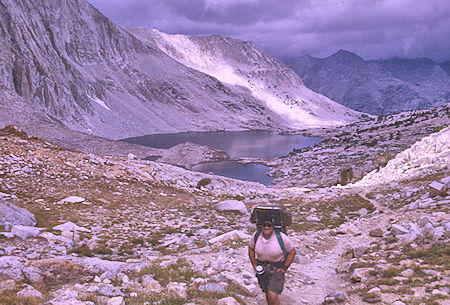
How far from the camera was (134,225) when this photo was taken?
16766 mm

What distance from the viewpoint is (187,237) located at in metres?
15.6

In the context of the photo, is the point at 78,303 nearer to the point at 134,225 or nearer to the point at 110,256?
the point at 110,256

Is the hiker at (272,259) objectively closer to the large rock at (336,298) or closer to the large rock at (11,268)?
the large rock at (336,298)

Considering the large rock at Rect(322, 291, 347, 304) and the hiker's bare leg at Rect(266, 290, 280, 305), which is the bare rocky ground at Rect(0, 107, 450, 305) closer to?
the large rock at Rect(322, 291, 347, 304)

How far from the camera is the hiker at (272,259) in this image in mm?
7012

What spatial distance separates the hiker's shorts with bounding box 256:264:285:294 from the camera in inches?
275

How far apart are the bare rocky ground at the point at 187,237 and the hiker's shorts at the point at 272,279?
918 mm

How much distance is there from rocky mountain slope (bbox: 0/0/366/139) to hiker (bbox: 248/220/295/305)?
80564 mm

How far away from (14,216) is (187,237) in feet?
24.5

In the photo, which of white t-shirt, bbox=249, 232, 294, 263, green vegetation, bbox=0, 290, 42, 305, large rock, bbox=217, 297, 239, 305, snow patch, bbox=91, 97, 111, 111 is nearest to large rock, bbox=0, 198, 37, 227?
green vegetation, bbox=0, 290, 42, 305

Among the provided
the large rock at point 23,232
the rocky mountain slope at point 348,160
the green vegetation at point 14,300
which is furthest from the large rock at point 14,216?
the rocky mountain slope at point 348,160

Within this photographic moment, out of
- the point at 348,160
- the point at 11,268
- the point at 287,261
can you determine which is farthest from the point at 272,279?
the point at 348,160

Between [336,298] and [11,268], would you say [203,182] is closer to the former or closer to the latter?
[11,268]

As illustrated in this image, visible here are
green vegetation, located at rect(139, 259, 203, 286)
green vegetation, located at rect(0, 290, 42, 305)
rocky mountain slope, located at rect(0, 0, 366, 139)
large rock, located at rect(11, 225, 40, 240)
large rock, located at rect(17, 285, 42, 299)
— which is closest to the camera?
green vegetation, located at rect(0, 290, 42, 305)
